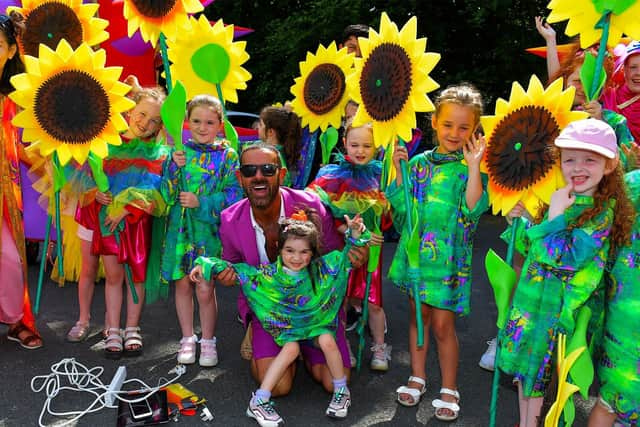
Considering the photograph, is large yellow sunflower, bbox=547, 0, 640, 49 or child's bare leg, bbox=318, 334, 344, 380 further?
child's bare leg, bbox=318, 334, 344, 380

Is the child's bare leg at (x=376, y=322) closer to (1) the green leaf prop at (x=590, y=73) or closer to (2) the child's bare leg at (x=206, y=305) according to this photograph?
(2) the child's bare leg at (x=206, y=305)

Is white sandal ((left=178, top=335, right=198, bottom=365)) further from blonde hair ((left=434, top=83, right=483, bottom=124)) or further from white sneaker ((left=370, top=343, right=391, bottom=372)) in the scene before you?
blonde hair ((left=434, top=83, right=483, bottom=124))

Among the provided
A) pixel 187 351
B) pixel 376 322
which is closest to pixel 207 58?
pixel 187 351

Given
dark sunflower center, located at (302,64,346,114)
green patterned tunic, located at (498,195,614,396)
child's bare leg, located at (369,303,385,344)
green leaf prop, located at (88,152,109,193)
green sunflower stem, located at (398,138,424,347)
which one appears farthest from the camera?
dark sunflower center, located at (302,64,346,114)

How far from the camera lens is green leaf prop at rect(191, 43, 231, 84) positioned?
3.69 m

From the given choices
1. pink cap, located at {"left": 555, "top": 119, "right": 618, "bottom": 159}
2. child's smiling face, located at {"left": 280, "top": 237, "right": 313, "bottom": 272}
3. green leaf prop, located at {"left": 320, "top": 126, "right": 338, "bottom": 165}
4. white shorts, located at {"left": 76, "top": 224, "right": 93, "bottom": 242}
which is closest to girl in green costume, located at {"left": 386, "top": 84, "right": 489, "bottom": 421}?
child's smiling face, located at {"left": 280, "top": 237, "right": 313, "bottom": 272}

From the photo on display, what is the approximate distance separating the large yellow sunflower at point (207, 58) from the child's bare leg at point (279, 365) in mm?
1562

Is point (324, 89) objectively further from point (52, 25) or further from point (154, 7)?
point (52, 25)

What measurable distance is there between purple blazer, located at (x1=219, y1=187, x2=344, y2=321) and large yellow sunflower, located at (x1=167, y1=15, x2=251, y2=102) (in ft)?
2.68

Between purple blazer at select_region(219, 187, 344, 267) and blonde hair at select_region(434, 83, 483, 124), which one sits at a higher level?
blonde hair at select_region(434, 83, 483, 124)

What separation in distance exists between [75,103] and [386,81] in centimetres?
158

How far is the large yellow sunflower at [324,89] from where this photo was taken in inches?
152

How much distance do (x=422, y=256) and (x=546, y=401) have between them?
0.85 metres

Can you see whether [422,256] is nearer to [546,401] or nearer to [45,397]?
[546,401]
